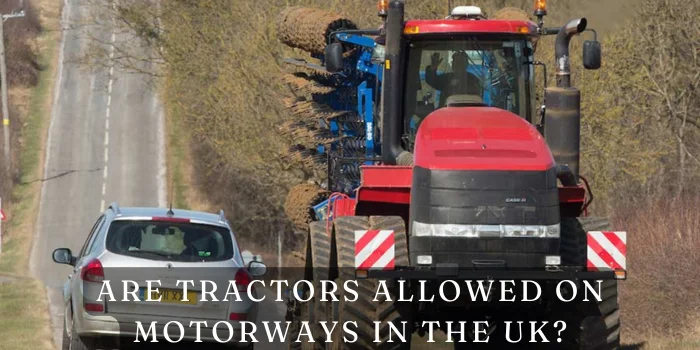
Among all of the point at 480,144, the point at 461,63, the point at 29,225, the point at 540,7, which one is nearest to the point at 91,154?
the point at 29,225

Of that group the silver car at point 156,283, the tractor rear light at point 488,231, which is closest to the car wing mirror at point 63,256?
the silver car at point 156,283

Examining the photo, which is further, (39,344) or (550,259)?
(39,344)

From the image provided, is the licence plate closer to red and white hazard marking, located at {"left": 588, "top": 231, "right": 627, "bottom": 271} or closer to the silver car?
the silver car

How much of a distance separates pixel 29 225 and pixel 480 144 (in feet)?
144

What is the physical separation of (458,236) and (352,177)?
19.4 feet

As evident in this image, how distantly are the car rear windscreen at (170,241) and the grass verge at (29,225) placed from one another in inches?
239

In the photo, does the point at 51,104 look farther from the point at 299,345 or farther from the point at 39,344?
the point at 299,345

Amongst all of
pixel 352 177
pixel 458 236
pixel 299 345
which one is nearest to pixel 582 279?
pixel 458 236

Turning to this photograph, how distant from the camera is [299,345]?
49.6ft

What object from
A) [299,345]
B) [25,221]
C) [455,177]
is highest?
[455,177]

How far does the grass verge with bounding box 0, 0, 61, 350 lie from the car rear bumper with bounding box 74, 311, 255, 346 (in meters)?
6.19

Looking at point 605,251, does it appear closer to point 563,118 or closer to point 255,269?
point 563,118

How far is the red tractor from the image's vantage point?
36.1 feet

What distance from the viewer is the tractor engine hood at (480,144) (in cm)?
1105
